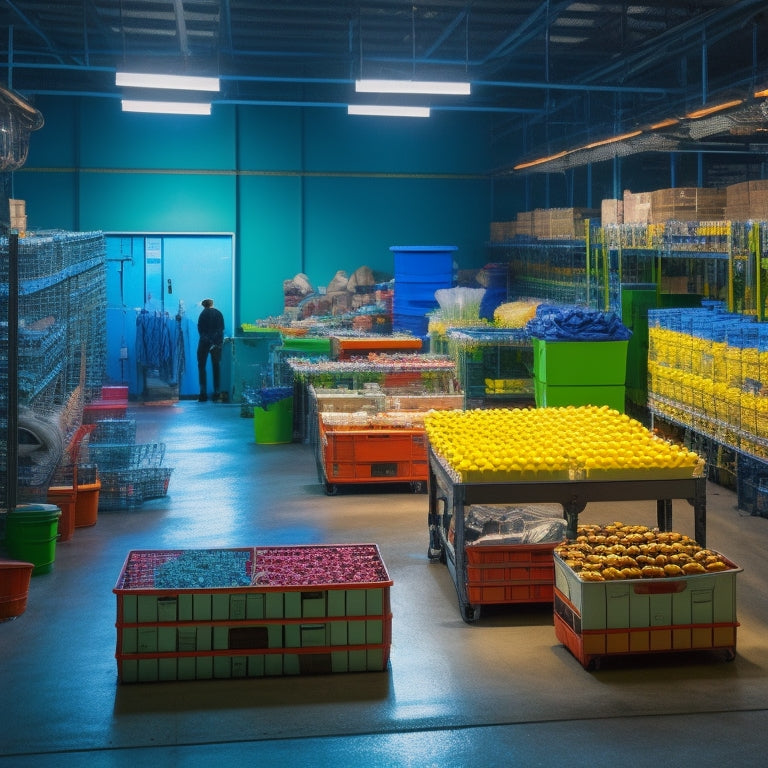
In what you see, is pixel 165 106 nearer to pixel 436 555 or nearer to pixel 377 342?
Result: pixel 377 342

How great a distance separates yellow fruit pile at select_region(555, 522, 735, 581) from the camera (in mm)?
6555

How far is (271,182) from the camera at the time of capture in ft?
70.6

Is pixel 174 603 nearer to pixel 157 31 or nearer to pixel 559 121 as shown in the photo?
pixel 157 31

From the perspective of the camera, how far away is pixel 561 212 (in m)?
17.2

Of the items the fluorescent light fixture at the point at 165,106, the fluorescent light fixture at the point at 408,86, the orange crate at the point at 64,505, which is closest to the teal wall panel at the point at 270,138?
the fluorescent light fixture at the point at 165,106

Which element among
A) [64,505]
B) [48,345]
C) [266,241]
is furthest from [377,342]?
[64,505]

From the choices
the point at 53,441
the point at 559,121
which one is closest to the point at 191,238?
the point at 559,121

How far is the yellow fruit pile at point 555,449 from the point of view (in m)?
7.42

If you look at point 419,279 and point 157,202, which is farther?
point 157,202

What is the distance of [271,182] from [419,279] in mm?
4387

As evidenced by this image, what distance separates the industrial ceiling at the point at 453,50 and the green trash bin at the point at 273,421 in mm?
4301

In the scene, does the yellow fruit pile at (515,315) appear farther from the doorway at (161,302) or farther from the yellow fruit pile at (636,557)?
the yellow fruit pile at (636,557)

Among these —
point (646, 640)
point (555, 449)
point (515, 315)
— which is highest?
point (515, 315)

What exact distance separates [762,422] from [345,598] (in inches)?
181
